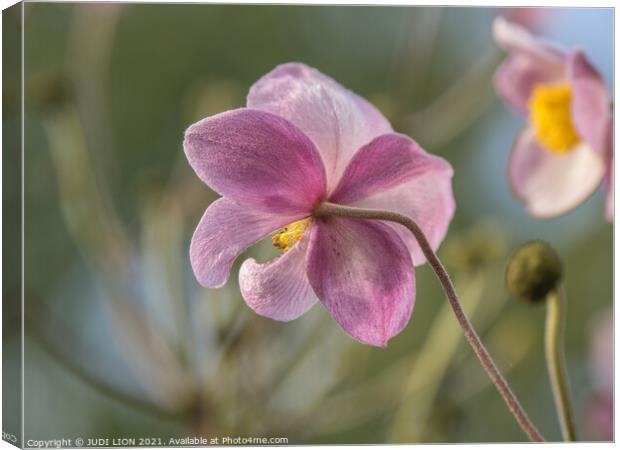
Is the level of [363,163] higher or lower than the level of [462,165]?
higher

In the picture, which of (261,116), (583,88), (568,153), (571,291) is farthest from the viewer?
(571,291)

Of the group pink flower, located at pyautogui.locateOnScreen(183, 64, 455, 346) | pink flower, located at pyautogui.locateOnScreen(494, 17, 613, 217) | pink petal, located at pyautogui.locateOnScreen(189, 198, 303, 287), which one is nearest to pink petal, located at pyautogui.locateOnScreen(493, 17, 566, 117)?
pink flower, located at pyautogui.locateOnScreen(494, 17, 613, 217)

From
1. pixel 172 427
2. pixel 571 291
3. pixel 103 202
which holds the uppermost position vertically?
pixel 103 202

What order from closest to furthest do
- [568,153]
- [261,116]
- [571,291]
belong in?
[261,116]
[568,153]
[571,291]

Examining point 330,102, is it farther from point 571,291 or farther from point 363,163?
point 571,291

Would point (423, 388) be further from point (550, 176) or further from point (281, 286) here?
point (281, 286)

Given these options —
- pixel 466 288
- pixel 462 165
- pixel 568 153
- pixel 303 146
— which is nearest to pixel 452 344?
pixel 466 288

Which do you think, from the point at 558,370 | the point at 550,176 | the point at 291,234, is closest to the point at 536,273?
the point at 558,370
